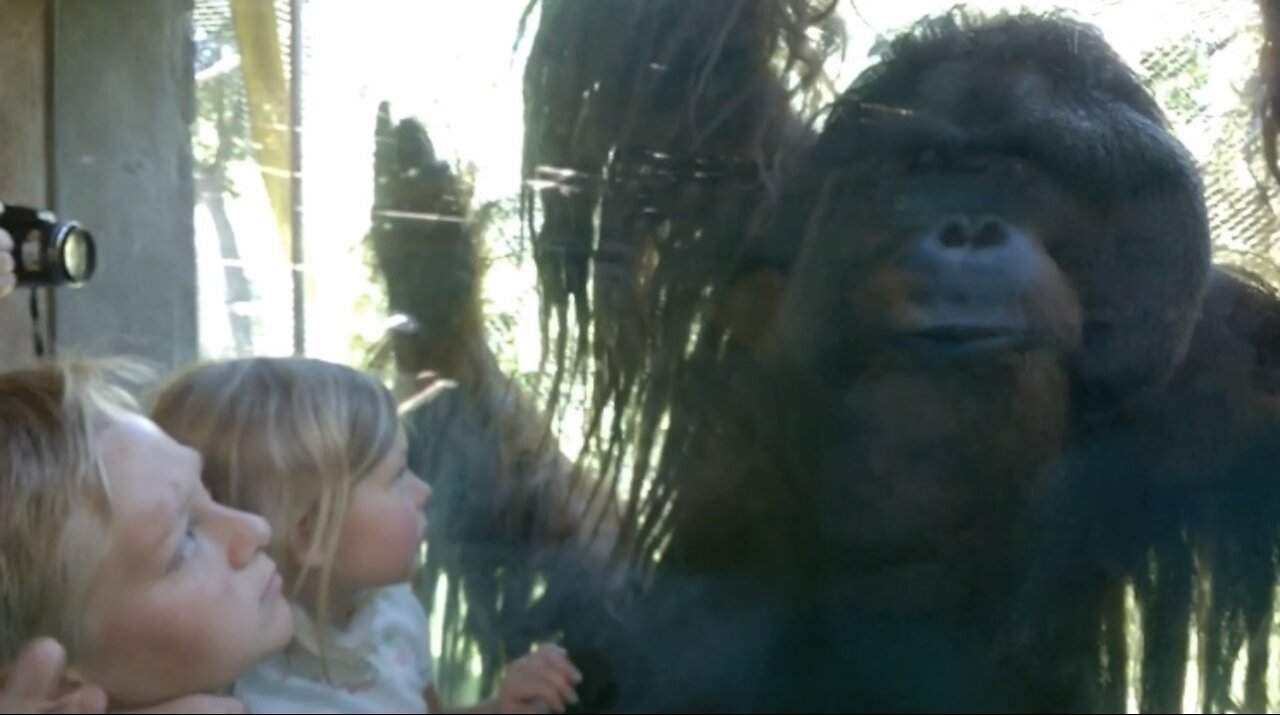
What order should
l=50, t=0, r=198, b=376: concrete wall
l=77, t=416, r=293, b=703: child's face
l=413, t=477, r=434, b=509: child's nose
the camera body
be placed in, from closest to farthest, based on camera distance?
l=77, t=416, r=293, b=703: child's face → l=413, t=477, r=434, b=509: child's nose → the camera body → l=50, t=0, r=198, b=376: concrete wall

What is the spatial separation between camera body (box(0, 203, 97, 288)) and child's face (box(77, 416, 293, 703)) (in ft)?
1.16

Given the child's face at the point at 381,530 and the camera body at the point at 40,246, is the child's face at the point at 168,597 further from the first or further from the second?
the camera body at the point at 40,246

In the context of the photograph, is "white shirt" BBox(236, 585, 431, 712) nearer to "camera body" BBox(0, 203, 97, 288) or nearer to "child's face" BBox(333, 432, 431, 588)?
"child's face" BBox(333, 432, 431, 588)

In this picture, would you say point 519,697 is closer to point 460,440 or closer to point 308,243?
point 460,440

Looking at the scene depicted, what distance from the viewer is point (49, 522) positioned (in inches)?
47.9

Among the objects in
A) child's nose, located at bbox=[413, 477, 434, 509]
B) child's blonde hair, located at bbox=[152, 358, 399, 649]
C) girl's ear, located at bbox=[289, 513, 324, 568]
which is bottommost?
girl's ear, located at bbox=[289, 513, 324, 568]

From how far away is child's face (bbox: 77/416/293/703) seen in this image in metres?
1.20

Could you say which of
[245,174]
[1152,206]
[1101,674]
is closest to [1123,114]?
[1152,206]

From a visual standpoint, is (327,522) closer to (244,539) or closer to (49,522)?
(244,539)

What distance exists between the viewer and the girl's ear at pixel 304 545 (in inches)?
50.7

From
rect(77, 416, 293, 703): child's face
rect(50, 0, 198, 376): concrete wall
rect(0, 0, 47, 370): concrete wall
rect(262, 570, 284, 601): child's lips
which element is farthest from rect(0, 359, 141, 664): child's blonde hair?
rect(0, 0, 47, 370): concrete wall

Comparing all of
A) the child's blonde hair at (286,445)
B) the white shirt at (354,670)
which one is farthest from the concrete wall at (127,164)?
the white shirt at (354,670)

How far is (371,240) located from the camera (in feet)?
5.13

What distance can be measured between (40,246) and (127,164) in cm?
20
